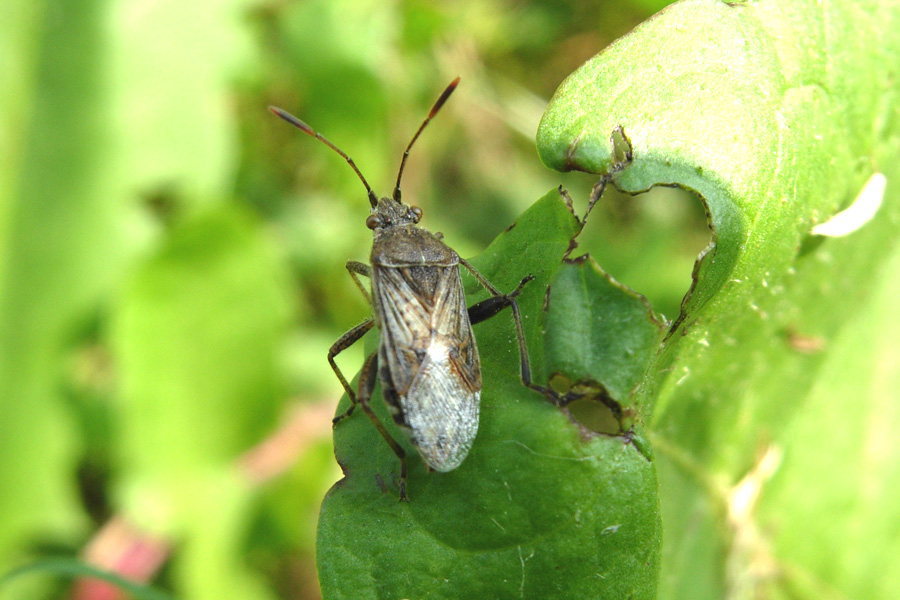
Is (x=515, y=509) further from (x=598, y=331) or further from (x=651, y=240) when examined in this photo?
(x=651, y=240)

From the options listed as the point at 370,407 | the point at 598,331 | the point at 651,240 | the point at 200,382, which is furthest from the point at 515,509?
the point at 651,240

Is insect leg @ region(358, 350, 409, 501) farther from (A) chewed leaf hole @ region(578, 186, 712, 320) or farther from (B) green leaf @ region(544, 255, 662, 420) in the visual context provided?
(A) chewed leaf hole @ region(578, 186, 712, 320)

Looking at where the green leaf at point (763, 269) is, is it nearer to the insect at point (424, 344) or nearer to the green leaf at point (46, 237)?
the insect at point (424, 344)

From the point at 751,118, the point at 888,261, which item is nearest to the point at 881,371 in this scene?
the point at 888,261

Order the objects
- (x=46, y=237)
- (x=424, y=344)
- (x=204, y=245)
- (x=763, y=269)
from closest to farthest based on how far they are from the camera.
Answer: (x=763, y=269)
(x=424, y=344)
(x=204, y=245)
(x=46, y=237)

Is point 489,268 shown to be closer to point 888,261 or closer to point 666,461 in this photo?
point 666,461

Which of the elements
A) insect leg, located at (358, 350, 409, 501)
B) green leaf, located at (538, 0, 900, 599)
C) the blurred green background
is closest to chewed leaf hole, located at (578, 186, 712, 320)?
the blurred green background

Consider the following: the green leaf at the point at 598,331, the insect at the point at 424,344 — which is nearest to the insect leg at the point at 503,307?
the insect at the point at 424,344
